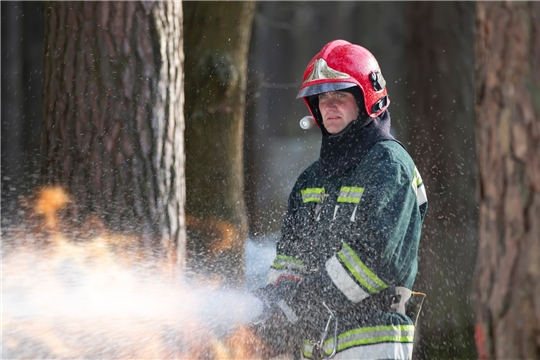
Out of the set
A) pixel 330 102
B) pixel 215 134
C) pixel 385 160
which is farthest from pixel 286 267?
pixel 215 134

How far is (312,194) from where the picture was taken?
143 inches

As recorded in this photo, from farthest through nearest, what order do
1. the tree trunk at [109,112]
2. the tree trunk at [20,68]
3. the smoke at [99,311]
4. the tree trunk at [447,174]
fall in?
1. the tree trunk at [20,68]
2. the tree trunk at [447,174]
3. the tree trunk at [109,112]
4. the smoke at [99,311]

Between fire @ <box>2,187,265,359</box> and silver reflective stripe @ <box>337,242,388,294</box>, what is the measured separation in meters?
1.16

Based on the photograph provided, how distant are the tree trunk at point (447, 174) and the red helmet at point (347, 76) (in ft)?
8.70

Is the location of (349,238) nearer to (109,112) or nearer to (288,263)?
(288,263)

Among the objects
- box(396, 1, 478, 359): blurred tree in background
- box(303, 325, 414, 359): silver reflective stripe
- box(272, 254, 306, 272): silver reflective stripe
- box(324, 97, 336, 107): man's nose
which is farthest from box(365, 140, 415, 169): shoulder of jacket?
box(396, 1, 478, 359): blurred tree in background

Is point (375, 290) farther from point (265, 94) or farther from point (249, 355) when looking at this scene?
point (265, 94)

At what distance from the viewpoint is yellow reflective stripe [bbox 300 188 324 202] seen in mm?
3568

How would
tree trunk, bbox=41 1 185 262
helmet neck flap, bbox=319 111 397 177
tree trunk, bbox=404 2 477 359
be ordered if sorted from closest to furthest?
helmet neck flap, bbox=319 111 397 177
tree trunk, bbox=41 1 185 262
tree trunk, bbox=404 2 477 359

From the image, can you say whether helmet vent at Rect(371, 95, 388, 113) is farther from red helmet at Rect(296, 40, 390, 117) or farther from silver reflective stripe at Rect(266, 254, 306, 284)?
silver reflective stripe at Rect(266, 254, 306, 284)

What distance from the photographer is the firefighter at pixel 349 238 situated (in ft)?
10.5

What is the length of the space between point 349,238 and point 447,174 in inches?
127

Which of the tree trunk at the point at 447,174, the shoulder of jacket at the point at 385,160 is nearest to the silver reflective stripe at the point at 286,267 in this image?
the shoulder of jacket at the point at 385,160

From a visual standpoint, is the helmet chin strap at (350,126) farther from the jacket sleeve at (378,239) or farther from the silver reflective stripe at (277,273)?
the silver reflective stripe at (277,273)
